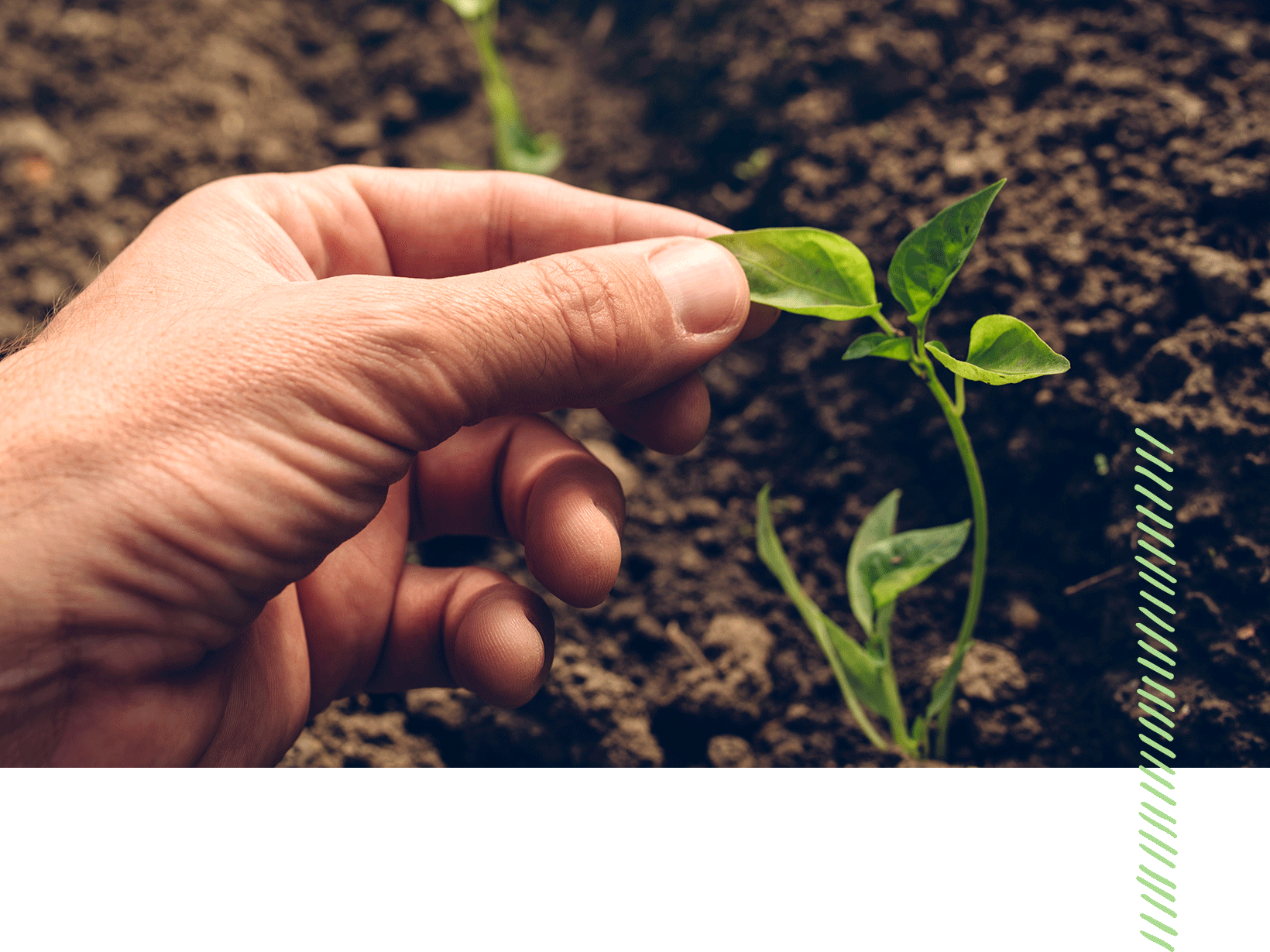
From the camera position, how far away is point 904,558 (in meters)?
0.98

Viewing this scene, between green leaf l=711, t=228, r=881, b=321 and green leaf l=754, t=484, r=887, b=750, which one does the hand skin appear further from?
green leaf l=754, t=484, r=887, b=750

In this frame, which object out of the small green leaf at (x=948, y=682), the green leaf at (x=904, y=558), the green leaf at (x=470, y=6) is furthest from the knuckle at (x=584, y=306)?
the green leaf at (x=470, y=6)

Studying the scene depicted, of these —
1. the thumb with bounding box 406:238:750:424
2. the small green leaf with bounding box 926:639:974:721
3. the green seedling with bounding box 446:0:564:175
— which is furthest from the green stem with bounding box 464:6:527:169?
the small green leaf with bounding box 926:639:974:721

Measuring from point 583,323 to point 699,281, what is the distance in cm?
17

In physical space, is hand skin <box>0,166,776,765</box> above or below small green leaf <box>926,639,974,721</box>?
above

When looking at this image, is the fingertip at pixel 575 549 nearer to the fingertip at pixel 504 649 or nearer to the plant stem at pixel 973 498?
the fingertip at pixel 504 649

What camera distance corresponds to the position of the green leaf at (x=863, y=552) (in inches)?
40.0

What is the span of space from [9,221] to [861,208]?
202 centimetres

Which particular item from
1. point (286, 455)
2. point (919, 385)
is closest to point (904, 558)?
point (919, 385)

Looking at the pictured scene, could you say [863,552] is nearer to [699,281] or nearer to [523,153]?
[699,281]

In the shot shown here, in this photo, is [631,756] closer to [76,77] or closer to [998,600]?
[998,600]

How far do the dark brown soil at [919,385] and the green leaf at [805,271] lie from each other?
1.61ft

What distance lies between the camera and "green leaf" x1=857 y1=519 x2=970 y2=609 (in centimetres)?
94

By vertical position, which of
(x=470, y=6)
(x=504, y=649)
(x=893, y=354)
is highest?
(x=470, y=6)
